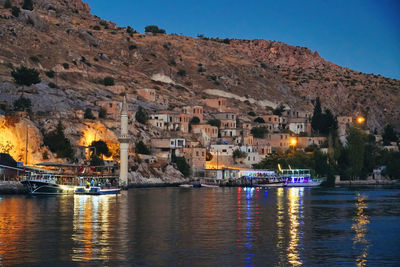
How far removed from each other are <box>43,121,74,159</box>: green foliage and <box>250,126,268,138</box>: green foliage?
1701 inches

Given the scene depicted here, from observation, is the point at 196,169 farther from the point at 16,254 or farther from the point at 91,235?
the point at 16,254

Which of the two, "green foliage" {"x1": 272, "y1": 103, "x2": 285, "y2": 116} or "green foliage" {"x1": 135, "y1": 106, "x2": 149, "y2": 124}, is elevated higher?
"green foliage" {"x1": 272, "y1": 103, "x2": 285, "y2": 116}

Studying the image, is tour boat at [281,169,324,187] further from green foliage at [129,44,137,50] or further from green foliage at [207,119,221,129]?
green foliage at [129,44,137,50]

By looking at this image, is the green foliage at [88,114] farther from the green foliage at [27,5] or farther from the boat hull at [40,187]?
the green foliage at [27,5]

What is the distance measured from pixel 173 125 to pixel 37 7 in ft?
220

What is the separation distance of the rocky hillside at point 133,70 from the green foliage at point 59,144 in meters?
10.6

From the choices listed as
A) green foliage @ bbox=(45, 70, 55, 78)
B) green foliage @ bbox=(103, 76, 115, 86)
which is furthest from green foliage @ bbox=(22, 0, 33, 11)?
green foliage @ bbox=(45, 70, 55, 78)

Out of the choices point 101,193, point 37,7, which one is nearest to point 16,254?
point 101,193

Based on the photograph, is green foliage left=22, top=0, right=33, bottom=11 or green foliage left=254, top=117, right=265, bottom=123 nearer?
green foliage left=254, top=117, right=265, bottom=123

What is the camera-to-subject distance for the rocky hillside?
11591 cm

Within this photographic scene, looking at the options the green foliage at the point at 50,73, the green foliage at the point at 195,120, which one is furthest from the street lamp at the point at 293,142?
the green foliage at the point at 50,73

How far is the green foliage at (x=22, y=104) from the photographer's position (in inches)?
3597

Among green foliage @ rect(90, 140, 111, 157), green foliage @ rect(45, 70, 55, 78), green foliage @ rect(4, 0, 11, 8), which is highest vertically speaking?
green foliage @ rect(4, 0, 11, 8)

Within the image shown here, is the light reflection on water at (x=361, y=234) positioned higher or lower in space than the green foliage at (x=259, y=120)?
lower
